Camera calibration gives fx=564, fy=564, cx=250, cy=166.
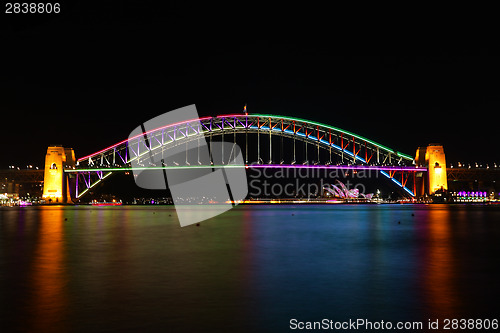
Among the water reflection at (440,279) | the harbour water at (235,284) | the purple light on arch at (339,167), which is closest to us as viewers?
the harbour water at (235,284)

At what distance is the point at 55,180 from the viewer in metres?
82.7

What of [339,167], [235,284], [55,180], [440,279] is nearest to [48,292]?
[235,284]

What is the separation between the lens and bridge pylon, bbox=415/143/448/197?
267ft

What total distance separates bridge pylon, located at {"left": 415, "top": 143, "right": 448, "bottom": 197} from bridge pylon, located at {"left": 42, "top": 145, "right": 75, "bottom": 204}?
5224 cm

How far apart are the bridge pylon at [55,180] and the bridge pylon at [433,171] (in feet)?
171

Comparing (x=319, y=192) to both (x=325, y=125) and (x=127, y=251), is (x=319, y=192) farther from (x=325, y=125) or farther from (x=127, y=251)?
(x=127, y=251)

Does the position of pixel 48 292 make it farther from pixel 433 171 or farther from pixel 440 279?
pixel 433 171

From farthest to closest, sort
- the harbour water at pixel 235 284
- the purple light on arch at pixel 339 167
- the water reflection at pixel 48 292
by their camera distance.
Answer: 1. the purple light on arch at pixel 339 167
2. the harbour water at pixel 235 284
3. the water reflection at pixel 48 292

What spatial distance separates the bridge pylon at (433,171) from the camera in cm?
8125

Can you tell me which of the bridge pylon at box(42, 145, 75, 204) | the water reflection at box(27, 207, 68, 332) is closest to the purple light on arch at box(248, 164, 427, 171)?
the bridge pylon at box(42, 145, 75, 204)

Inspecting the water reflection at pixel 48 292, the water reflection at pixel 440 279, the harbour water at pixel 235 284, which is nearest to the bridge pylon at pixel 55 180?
the harbour water at pixel 235 284

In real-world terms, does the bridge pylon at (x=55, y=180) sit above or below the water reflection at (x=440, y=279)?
above

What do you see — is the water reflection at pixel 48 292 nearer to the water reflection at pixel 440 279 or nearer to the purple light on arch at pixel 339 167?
the water reflection at pixel 440 279

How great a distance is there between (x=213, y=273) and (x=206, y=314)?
3714 mm
